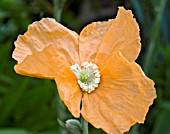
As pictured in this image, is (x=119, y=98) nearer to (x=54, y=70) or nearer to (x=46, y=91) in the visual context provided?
(x=54, y=70)

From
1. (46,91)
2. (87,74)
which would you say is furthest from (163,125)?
(87,74)

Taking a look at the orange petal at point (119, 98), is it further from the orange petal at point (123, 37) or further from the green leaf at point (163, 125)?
the green leaf at point (163, 125)

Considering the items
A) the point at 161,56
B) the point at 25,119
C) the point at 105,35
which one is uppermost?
the point at 105,35

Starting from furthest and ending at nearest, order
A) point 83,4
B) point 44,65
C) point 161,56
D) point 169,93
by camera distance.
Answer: point 83,4 → point 161,56 → point 169,93 → point 44,65

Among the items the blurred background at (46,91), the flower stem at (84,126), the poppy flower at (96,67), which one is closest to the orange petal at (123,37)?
the poppy flower at (96,67)

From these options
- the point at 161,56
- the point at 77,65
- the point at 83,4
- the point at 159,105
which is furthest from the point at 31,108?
the point at 83,4

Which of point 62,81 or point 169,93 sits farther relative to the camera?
point 169,93

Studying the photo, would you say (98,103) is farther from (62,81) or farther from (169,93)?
(169,93)
